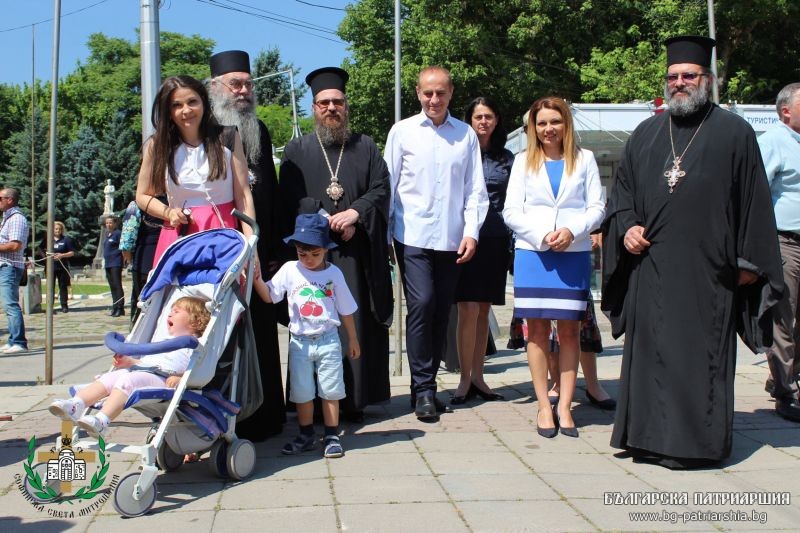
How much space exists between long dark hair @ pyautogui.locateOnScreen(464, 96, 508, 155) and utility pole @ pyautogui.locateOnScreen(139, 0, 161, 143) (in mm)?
3069

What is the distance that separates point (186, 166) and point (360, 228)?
125 cm

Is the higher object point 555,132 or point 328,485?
→ point 555,132

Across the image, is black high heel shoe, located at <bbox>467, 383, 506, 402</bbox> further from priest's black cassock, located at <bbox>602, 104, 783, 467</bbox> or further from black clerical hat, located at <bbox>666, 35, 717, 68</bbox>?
black clerical hat, located at <bbox>666, 35, 717, 68</bbox>

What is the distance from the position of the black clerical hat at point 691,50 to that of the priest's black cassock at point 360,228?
1.94 metres

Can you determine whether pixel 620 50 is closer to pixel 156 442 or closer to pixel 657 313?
pixel 657 313

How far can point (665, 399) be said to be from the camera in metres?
4.94

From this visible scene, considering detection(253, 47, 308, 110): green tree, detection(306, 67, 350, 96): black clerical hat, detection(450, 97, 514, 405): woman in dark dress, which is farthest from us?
detection(253, 47, 308, 110): green tree

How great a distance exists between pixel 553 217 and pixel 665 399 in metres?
1.30

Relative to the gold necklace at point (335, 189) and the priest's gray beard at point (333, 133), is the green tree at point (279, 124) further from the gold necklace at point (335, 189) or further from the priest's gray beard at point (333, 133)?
the gold necklace at point (335, 189)

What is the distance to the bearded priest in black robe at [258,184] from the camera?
218 inches

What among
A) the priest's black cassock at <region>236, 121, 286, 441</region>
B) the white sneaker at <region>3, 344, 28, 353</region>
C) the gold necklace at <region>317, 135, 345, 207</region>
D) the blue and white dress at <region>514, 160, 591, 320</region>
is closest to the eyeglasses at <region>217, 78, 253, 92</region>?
the priest's black cassock at <region>236, 121, 286, 441</region>

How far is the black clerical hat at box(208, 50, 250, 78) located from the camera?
5.59m

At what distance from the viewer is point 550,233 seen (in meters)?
5.48

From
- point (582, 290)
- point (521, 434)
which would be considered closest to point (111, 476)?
point (521, 434)
